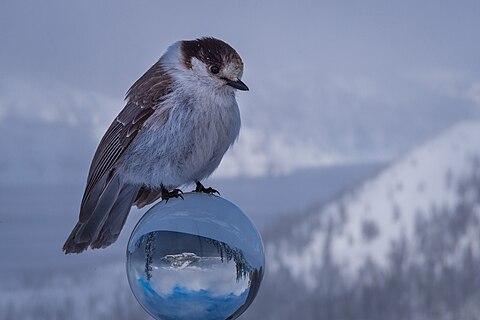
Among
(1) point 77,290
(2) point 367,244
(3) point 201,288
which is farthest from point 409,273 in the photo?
(3) point 201,288

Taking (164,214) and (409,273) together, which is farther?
(409,273)

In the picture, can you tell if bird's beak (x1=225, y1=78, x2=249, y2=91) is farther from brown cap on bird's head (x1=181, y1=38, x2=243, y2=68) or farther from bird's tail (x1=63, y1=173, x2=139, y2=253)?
bird's tail (x1=63, y1=173, x2=139, y2=253)

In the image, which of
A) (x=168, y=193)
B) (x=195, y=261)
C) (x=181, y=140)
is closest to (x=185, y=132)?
(x=181, y=140)

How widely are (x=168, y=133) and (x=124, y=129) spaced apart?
0.07m

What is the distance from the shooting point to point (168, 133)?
3.35ft

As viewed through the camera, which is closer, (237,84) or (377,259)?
(237,84)

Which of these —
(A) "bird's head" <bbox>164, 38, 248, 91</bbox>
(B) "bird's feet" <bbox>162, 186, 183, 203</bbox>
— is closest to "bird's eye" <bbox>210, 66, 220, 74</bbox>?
(A) "bird's head" <bbox>164, 38, 248, 91</bbox>

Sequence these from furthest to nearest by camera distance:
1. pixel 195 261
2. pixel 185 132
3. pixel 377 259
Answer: pixel 377 259, pixel 185 132, pixel 195 261

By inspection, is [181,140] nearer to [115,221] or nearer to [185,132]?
Answer: [185,132]

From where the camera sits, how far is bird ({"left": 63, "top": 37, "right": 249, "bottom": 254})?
1026 millimetres

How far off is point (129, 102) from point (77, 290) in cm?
111

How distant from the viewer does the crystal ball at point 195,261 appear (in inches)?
33.4

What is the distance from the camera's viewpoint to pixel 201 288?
2.79 ft

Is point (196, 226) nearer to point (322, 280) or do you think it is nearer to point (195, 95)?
point (195, 95)
